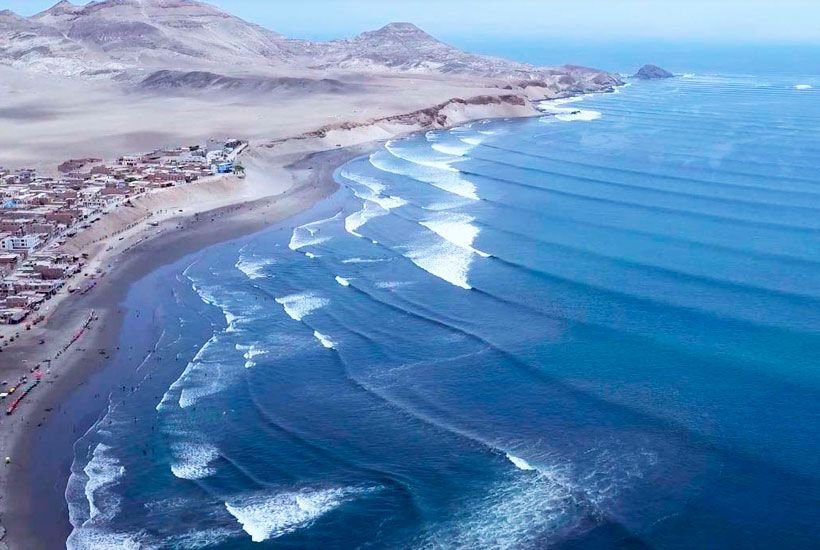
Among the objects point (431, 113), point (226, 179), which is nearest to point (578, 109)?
point (431, 113)

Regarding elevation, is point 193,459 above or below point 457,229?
below

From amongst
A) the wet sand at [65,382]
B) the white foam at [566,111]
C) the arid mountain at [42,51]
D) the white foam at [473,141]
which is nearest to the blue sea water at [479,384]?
the wet sand at [65,382]

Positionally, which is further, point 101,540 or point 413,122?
point 413,122

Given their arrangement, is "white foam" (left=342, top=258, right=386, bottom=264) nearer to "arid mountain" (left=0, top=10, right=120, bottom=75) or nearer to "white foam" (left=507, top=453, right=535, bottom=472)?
"white foam" (left=507, top=453, right=535, bottom=472)

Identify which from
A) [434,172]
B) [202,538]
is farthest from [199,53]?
[202,538]

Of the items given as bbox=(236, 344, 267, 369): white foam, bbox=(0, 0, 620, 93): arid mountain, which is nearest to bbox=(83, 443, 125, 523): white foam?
bbox=(236, 344, 267, 369): white foam

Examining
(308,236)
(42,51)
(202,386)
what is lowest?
(202,386)

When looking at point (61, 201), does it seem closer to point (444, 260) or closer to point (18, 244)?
point (18, 244)

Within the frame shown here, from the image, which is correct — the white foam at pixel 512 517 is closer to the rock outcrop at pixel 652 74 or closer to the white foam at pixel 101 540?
the white foam at pixel 101 540
